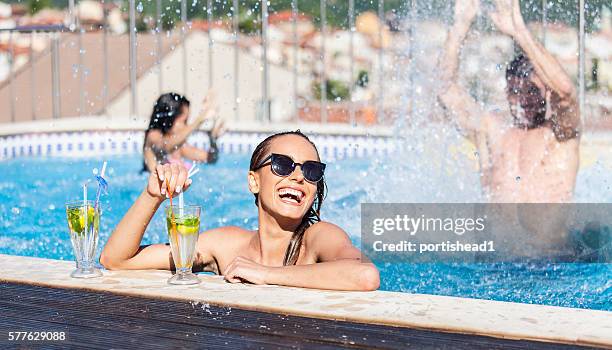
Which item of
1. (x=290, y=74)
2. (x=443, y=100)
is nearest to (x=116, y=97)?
(x=290, y=74)

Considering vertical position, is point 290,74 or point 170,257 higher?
point 290,74

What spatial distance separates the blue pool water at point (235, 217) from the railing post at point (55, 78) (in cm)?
250

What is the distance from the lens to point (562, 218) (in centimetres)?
543

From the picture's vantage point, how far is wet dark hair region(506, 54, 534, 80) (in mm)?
5223

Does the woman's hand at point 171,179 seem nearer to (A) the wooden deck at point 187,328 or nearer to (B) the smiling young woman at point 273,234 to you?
(B) the smiling young woman at point 273,234

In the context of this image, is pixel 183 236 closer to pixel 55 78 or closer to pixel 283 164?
pixel 283 164

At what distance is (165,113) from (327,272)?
4.94 meters

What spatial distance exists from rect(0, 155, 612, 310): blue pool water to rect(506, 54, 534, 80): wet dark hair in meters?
0.98

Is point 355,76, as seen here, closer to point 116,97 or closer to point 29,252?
point 116,97

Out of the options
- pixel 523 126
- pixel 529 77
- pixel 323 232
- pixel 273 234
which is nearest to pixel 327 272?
pixel 323 232

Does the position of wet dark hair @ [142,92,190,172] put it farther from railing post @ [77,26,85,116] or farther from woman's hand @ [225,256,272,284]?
railing post @ [77,26,85,116]

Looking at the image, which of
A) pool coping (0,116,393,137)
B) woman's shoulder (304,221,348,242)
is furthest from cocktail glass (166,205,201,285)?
pool coping (0,116,393,137)

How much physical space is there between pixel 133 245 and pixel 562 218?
2.91 metres

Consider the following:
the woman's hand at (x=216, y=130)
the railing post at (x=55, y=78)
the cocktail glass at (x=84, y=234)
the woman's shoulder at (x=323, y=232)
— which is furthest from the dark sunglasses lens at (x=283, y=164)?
the railing post at (x=55, y=78)
